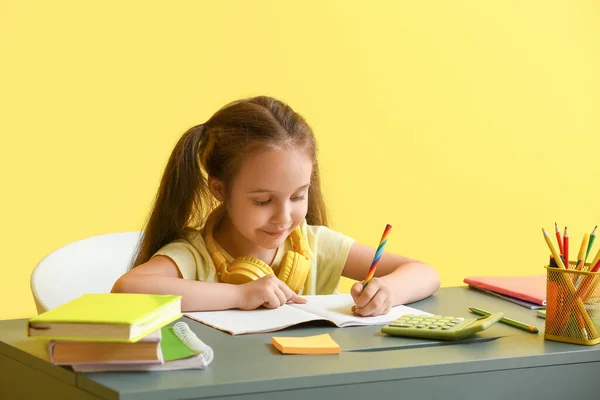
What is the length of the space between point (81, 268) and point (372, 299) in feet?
2.31

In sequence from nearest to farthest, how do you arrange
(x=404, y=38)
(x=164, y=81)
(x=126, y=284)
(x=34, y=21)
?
(x=126, y=284), (x=34, y=21), (x=164, y=81), (x=404, y=38)

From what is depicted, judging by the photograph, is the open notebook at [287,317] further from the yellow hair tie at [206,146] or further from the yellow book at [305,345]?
the yellow hair tie at [206,146]

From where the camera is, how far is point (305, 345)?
121 centimetres

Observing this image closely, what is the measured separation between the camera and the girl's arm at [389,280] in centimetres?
151

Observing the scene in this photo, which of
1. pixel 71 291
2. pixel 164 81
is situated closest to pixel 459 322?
pixel 71 291

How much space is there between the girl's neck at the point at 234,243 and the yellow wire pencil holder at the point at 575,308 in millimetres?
643

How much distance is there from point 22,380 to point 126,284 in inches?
14.5

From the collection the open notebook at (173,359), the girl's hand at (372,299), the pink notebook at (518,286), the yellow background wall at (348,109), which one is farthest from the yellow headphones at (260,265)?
the yellow background wall at (348,109)

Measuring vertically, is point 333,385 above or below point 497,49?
below

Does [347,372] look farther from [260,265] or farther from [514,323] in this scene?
[260,265]

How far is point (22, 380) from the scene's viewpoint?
4.01ft

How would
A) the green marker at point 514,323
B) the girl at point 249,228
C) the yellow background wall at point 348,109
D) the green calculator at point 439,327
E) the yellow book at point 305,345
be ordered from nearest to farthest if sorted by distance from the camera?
1. the yellow book at point 305,345
2. the green calculator at point 439,327
3. the green marker at point 514,323
4. the girl at point 249,228
5. the yellow background wall at point 348,109

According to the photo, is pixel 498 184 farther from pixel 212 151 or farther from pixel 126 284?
pixel 126 284

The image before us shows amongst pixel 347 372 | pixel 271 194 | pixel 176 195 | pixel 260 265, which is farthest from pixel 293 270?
pixel 347 372
